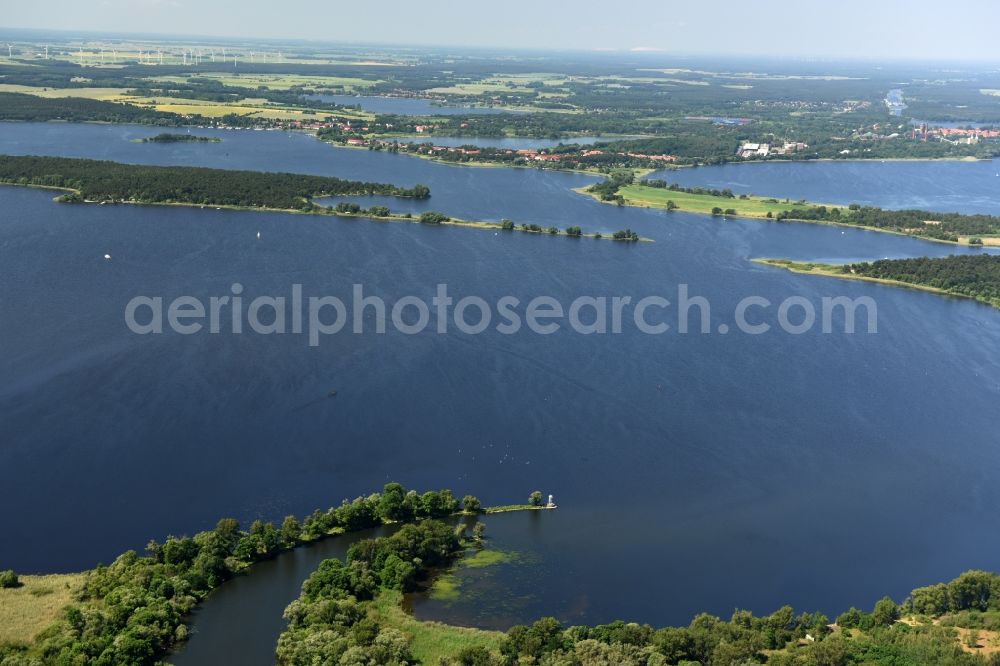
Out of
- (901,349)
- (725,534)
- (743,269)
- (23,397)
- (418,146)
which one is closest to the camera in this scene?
(725,534)

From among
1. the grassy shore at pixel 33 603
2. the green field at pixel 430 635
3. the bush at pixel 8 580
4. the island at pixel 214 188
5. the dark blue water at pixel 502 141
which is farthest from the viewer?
the dark blue water at pixel 502 141

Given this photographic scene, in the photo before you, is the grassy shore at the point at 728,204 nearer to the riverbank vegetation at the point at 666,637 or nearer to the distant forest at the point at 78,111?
the riverbank vegetation at the point at 666,637

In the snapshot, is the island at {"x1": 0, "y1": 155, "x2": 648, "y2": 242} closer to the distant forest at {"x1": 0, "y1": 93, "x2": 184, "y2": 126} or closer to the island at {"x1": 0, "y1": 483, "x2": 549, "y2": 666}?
the distant forest at {"x1": 0, "y1": 93, "x2": 184, "y2": 126}

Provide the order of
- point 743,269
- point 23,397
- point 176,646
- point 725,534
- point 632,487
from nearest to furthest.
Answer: point 176,646 → point 725,534 → point 632,487 → point 23,397 → point 743,269

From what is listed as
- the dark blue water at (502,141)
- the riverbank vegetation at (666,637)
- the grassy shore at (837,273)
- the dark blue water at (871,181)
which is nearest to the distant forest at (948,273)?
the grassy shore at (837,273)

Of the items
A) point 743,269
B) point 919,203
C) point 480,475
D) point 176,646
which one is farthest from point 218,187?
point 919,203

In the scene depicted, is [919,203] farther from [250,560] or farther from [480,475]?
[250,560]

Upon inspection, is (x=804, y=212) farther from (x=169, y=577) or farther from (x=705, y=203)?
(x=169, y=577)
